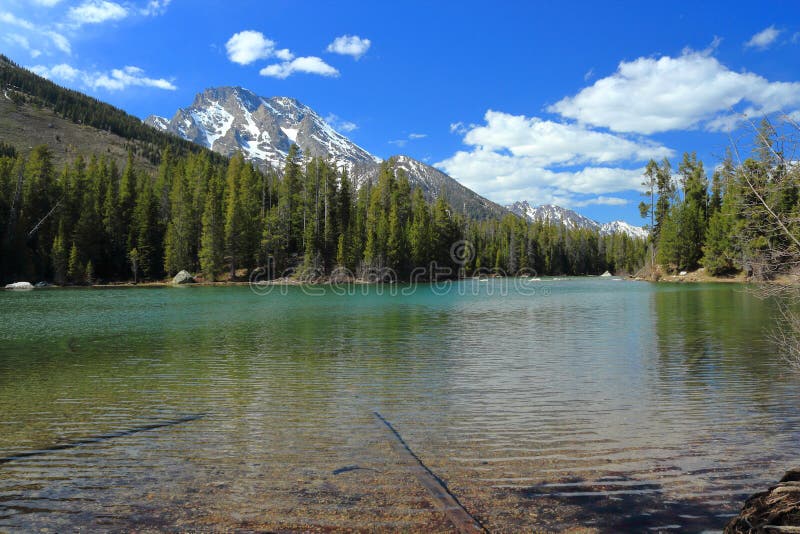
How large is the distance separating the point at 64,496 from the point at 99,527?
4.26ft

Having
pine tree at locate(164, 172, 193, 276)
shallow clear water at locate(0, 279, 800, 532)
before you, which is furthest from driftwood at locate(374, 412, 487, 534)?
pine tree at locate(164, 172, 193, 276)

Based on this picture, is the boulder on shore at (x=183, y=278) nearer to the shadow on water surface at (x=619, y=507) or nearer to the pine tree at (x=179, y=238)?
the pine tree at (x=179, y=238)

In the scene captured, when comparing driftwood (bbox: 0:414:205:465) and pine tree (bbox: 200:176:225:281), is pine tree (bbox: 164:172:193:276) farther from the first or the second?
driftwood (bbox: 0:414:205:465)

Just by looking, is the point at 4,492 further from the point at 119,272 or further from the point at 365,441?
the point at 119,272

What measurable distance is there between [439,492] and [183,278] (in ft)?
275

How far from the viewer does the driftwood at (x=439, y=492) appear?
18.0 feet

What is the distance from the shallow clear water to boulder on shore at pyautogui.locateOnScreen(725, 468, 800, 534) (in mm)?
1000

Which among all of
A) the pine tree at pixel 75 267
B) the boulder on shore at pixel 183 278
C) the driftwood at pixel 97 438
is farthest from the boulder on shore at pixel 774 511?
the pine tree at pixel 75 267

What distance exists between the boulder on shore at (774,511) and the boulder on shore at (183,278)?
86.7m

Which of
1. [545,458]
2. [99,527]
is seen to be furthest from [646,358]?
[99,527]

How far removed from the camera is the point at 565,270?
16312 centimetres

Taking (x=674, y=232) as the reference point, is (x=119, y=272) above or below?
below

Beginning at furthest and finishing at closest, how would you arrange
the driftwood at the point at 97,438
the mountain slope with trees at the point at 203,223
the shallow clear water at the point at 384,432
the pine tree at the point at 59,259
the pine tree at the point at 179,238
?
the pine tree at the point at 179,238
the mountain slope with trees at the point at 203,223
the pine tree at the point at 59,259
the driftwood at the point at 97,438
the shallow clear water at the point at 384,432

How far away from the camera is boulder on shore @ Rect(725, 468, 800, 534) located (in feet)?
13.4
